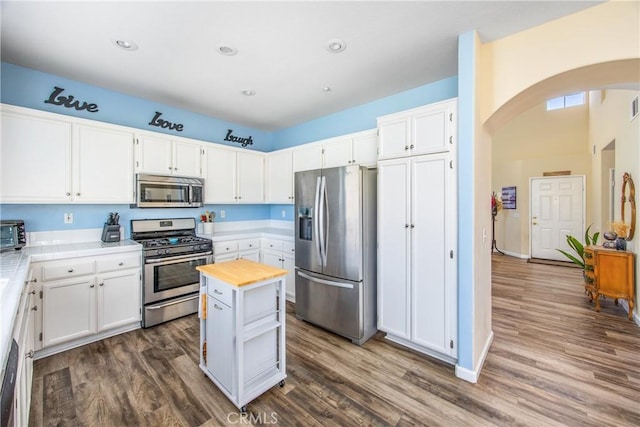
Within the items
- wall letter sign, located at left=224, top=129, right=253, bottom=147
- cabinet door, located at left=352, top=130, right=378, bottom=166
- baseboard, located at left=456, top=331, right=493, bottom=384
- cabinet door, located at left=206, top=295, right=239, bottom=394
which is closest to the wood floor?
baseboard, located at left=456, top=331, right=493, bottom=384

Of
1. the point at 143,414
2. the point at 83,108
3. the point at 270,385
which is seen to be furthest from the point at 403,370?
the point at 83,108

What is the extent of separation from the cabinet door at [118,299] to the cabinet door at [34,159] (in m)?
0.97

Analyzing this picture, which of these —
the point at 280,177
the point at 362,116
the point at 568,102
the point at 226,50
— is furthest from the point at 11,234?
the point at 568,102

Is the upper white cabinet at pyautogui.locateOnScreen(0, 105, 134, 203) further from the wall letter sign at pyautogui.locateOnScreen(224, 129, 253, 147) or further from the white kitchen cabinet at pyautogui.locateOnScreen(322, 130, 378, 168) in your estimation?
the white kitchen cabinet at pyautogui.locateOnScreen(322, 130, 378, 168)

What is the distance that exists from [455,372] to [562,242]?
631 centimetres

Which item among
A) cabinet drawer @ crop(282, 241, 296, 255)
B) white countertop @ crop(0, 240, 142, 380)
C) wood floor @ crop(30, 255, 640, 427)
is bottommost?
wood floor @ crop(30, 255, 640, 427)

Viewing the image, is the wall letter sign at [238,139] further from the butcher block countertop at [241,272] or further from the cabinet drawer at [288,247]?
the butcher block countertop at [241,272]

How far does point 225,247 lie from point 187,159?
1.34 metres

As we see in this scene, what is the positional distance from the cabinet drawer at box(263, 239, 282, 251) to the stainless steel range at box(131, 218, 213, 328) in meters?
0.88

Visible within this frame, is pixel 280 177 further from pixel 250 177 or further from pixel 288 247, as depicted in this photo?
pixel 288 247

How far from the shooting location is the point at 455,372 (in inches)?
91.1

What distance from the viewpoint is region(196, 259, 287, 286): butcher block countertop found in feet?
6.20

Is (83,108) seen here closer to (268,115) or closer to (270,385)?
(268,115)

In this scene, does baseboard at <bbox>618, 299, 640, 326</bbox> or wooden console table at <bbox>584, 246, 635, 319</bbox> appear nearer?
baseboard at <bbox>618, 299, 640, 326</bbox>
